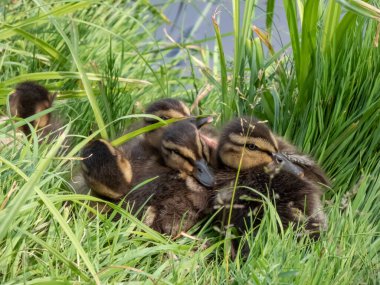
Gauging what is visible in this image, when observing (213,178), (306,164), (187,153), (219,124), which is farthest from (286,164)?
(219,124)

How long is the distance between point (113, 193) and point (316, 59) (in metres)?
1.23

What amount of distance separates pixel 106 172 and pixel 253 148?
0.67 m

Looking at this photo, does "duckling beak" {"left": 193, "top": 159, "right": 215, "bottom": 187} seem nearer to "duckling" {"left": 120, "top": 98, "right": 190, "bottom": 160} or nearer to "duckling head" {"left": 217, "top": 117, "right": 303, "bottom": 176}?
"duckling head" {"left": 217, "top": 117, "right": 303, "bottom": 176}

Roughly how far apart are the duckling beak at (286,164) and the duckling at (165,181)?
1.01 ft

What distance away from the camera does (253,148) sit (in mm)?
4297

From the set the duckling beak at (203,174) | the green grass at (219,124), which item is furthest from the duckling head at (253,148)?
the green grass at (219,124)

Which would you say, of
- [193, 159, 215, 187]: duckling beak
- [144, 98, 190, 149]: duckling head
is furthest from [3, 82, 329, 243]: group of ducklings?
[144, 98, 190, 149]: duckling head

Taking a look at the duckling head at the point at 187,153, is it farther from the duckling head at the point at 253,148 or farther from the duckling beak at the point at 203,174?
the duckling head at the point at 253,148

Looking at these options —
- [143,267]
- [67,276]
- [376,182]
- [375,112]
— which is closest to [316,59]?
[375,112]

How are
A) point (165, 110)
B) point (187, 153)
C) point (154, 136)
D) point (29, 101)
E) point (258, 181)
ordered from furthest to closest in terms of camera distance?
point (29, 101), point (165, 110), point (154, 136), point (187, 153), point (258, 181)

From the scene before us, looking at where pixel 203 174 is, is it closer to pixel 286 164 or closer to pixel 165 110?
pixel 286 164

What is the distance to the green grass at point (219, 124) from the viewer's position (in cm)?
345

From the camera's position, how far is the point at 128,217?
12.3 ft

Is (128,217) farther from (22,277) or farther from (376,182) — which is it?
(376,182)
